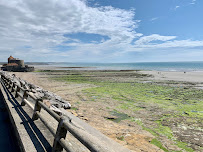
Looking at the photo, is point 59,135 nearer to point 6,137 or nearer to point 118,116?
point 6,137

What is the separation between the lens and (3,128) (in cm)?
655

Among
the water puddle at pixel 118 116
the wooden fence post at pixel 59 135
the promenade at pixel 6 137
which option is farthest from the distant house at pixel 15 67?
the wooden fence post at pixel 59 135

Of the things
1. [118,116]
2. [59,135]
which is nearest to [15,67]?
[118,116]

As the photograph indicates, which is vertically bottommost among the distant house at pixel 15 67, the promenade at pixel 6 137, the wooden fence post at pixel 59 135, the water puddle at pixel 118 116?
the water puddle at pixel 118 116

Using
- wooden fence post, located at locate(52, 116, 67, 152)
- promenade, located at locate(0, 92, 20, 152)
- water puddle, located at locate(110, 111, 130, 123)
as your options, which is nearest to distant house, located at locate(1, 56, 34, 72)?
promenade, located at locate(0, 92, 20, 152)

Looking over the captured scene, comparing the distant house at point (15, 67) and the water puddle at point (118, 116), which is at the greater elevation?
the distant house at point (15, 67)

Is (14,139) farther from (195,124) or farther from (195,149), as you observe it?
(195,124)

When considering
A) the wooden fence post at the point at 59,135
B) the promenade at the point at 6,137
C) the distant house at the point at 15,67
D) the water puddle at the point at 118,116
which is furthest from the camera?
the distant house at the point at 15,67

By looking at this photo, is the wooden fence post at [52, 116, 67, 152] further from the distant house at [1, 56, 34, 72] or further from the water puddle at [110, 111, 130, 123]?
the distant house at [1, 56, 34, 72]

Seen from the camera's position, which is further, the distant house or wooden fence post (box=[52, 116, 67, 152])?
the distant house

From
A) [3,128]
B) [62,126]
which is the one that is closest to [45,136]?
[62,126]

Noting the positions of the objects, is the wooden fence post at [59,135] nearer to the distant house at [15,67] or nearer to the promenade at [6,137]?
the promenade at [6,137]

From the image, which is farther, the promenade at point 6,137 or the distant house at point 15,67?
the distant house at point 15,67

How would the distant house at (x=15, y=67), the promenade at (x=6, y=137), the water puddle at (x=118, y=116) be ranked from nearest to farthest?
1. the promenade at (x=6, y=137)
2. the water puddle at (x=118, y=116)
3. the distant house at (x=15, y=67)
